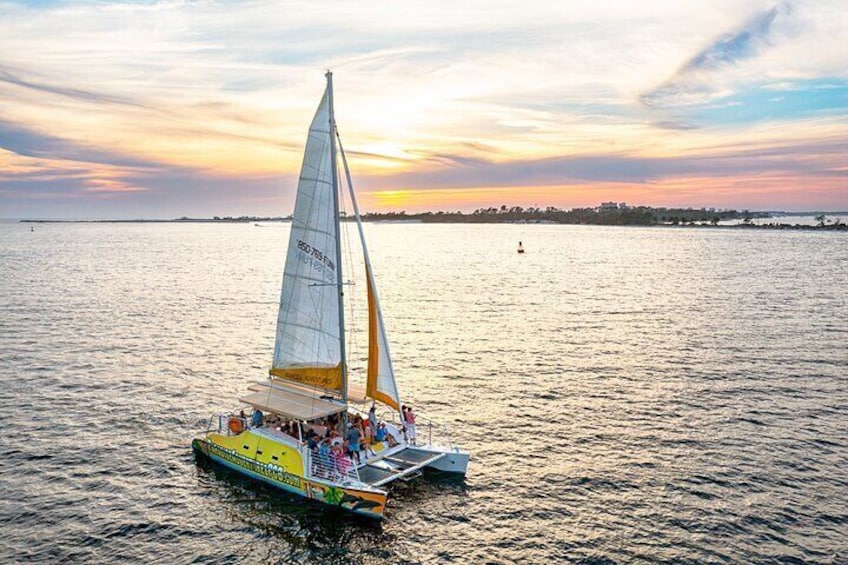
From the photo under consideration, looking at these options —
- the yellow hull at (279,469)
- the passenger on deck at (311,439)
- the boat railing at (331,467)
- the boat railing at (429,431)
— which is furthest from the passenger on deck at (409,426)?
the yellow hull at (279,469)

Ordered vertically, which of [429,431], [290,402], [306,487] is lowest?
[306,487]

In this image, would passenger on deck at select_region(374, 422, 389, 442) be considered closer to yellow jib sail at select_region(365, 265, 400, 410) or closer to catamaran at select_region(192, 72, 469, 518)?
catamaran at select_region(192, 72, 469, 518)

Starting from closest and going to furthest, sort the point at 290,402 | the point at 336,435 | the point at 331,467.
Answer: the point at 331,467 → the point at 336,435 → the point at 290,402

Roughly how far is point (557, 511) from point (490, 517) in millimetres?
3252

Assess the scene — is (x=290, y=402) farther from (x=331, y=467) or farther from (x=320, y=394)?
(x=331, y=467)

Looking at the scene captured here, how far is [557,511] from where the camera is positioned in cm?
2894

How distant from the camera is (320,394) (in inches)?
1300

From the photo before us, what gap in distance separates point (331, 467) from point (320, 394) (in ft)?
15.7

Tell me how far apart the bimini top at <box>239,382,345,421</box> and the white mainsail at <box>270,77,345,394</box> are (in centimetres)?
68

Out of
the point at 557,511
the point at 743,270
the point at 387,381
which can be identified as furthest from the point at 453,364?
the point at 743,270

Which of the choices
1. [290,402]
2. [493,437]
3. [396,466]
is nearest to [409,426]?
[396,466]

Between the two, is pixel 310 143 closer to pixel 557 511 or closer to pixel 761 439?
pixel 557 511

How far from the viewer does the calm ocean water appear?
26594 mm

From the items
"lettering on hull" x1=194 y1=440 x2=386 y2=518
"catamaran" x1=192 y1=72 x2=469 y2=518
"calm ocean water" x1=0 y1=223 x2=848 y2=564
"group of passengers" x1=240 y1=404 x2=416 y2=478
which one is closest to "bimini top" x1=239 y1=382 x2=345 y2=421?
"catamaran" x1=192 y1=72 x2=469 y2=518
